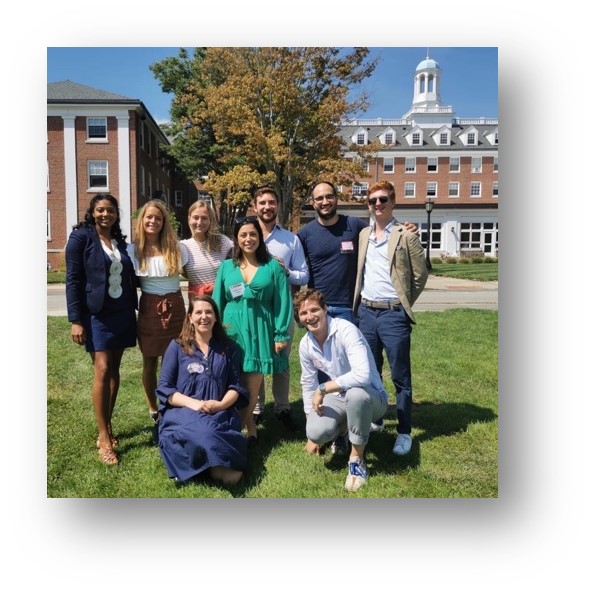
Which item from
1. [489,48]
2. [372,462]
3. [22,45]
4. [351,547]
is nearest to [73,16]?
[22,45]

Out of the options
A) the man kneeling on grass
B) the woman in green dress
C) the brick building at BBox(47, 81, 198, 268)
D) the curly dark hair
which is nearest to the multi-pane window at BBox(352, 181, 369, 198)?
the woman in green dress

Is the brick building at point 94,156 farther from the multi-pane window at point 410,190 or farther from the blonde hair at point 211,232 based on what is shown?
the multi-pane window at point 410,190

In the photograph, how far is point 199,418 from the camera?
8.11ft

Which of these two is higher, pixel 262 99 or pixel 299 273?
pixel 262 99

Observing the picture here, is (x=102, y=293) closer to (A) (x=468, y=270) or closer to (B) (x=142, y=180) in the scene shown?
(B) (x=142, y=180)

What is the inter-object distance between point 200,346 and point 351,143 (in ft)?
8.19

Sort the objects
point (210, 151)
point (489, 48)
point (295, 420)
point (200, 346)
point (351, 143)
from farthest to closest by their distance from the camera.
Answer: point (351, 143)
point (210, 151)
point (295, 420)
point (489, 48)
point (200, 346)

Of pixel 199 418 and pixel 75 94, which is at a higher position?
pixel 75 94

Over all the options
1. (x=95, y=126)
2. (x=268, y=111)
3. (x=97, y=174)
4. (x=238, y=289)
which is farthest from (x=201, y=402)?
Result: (x=95, y=126)

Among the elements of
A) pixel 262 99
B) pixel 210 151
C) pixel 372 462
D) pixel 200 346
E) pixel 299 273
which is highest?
pixel 262 99

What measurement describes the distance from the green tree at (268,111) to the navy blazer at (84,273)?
3.24ft

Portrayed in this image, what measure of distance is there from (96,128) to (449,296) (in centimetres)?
426

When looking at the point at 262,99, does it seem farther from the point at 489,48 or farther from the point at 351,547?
the point at 351,547

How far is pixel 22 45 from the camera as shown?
280 cm
